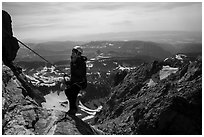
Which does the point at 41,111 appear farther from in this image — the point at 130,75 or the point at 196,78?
the point at 130,75

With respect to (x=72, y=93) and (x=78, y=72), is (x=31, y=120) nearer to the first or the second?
(x=72, y=93)

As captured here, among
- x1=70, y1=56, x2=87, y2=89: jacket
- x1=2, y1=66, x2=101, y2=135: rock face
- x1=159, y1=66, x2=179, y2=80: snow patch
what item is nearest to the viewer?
x1=2, y1=66, x2=101, y2=135: rock face

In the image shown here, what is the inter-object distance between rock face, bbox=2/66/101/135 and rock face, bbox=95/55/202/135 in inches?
357

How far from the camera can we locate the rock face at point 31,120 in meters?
11.6

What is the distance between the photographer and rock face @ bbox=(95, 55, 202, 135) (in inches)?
977

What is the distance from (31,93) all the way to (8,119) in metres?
5.71

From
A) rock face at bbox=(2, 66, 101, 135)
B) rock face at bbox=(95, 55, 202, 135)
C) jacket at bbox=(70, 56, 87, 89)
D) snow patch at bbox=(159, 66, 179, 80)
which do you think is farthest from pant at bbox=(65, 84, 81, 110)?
snow patch at bbox=(159, 66, 179, 80)

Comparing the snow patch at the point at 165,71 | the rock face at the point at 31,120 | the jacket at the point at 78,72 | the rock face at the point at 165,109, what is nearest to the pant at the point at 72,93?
the jacket at the point at 78,72

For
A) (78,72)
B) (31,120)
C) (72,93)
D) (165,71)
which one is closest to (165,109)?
(165,71)

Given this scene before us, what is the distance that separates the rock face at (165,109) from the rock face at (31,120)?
907 centimetres

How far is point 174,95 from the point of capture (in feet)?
91.5

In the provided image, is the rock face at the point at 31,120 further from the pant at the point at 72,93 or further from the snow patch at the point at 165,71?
the snow patch at the point at 165,71

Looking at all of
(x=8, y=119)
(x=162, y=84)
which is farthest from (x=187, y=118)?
(x=8, y=119)

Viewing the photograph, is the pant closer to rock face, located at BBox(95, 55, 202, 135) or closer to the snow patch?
rock face, located at BBox(95, 55, 202, 135)
